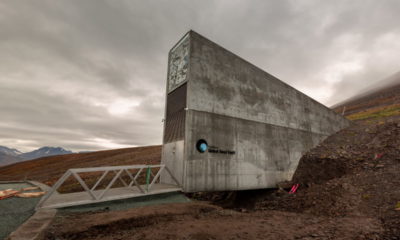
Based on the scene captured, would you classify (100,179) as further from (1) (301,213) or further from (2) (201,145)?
(1) (301,213)

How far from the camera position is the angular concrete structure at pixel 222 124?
33.6 feet

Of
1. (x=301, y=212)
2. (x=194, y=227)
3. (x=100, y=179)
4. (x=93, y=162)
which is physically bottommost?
(x=301, y=212)

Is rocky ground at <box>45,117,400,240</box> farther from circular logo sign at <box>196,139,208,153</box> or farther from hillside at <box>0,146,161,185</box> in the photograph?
hillside at <box>0,146,161,185</box>

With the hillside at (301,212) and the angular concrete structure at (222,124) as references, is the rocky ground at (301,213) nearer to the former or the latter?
the hillside at (301,212)

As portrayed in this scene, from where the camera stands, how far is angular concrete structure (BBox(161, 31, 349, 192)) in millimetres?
10234

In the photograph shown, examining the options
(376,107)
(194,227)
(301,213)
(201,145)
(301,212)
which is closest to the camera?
(194,227)

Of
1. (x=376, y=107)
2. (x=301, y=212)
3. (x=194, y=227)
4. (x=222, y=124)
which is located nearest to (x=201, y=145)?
(x=222, y=124)

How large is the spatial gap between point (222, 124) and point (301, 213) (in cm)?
599

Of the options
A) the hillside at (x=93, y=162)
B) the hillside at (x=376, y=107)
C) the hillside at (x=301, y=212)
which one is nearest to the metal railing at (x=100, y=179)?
the hillside at (x=301, y=212)

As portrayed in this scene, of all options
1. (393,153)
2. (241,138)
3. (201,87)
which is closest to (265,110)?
(241,138)

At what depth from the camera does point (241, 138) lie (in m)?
12.0

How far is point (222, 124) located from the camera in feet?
37.2

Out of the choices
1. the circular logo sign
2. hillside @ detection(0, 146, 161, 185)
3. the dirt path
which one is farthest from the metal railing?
hillside @ detection(0, 146, 161, 185)

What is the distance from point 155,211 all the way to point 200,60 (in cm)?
852
